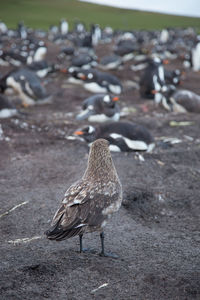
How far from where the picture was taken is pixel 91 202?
3102 mm

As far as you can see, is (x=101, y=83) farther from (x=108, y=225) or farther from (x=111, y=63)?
(x=108, y=225)

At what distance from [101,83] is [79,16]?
40.5 metres

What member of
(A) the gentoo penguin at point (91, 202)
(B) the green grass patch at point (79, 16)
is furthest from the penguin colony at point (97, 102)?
(B) the green grass patch at point (79, 16)

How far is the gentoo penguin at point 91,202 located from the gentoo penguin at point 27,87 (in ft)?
21.5

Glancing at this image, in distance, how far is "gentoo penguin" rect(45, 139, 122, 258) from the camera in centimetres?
296

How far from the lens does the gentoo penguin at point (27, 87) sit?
9891mm

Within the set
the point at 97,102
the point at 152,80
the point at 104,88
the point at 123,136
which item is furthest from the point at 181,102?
the point at 123,136

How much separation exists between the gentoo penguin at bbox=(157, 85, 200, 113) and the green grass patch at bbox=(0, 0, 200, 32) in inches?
1195

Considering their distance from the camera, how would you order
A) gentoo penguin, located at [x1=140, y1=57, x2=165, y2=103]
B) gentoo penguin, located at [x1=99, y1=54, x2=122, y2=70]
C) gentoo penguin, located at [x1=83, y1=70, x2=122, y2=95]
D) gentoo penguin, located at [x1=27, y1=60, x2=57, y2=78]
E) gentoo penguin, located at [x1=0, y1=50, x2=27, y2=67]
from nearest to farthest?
gentoo penguin, located at [x1=140, y1=57, x2=165, y2=103] < gentoo penguin, located at [x1=83, y1=70, x2=122, y2=95] < gentoo penguin, located at [x1=27, y1=60, x2=57, y2=78] < gentoo penguin, located at [x1=99, y1=54, x2=122, y2=70] < gentoo penguin, located at [x1=0, y1=50, x2=27, y2=67]

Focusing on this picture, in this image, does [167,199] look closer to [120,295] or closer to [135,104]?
[120,295]

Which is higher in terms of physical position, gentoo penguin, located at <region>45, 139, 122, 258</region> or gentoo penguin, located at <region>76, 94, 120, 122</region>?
gentoo penguin, located at <region>45, 139, 122, 258</region>

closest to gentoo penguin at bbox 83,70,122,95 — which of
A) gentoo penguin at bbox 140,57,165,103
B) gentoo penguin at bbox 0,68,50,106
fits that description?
gentoo penguin at bbox 140,57,165,103

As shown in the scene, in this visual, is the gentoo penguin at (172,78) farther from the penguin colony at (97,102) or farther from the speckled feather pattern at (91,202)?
the speckled feather pattern at (91,202)

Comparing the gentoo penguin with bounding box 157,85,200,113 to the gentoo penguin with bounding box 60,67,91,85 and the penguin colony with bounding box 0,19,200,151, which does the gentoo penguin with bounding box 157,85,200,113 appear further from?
the gentoo penguin with bounding box 60,67,91,85
